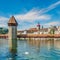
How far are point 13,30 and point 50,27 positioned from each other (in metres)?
10.3

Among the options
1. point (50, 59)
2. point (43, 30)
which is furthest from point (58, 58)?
point (43, 30)

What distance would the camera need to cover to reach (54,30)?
133ft

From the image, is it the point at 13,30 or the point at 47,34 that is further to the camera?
the point at 47,34

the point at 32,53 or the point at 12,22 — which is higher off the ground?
the point at 12,22

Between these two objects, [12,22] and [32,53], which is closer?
[32,53]

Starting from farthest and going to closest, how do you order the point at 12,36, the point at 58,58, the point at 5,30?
1. the point at 5,30
2. the point at 12,36
3. the point at 58,58

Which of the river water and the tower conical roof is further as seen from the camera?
the tower conical roof

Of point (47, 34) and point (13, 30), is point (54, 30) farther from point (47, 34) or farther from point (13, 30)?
point (13, 30)

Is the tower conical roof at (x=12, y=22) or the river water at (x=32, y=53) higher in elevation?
the tower conical roof at (x=12, y=22)

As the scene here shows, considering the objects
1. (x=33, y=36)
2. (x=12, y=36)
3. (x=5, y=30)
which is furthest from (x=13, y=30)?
(x=5, y=30)

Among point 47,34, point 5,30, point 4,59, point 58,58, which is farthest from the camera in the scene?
point 5,30

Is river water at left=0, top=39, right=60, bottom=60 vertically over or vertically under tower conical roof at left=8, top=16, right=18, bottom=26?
under

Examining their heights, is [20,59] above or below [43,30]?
below

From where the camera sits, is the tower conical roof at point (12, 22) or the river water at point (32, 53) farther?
the tower conical roof at point (12, 22)
